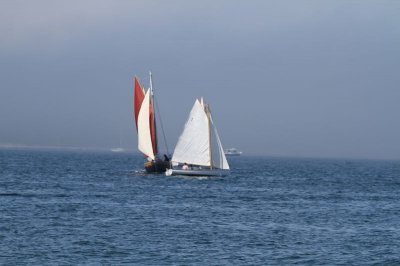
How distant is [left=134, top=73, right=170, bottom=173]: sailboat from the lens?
107 m

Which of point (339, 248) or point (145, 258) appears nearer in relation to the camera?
point (145, 258)

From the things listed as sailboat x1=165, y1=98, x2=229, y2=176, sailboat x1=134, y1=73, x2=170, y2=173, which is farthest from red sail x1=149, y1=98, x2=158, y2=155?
sailboat x1=165, y1=98, x2=229, y2=176

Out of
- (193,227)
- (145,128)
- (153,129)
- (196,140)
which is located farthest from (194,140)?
(193,227)

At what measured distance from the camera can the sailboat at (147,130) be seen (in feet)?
352

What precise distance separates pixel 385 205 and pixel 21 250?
123 ft

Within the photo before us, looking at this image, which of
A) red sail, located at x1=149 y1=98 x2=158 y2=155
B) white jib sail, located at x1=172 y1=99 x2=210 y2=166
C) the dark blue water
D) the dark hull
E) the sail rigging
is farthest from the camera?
the sail rigging

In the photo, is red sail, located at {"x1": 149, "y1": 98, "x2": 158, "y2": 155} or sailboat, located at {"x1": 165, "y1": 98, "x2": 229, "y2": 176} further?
red sail, located at {"x1": 149, "y1": 98, "x2": 158, "y2": 155}

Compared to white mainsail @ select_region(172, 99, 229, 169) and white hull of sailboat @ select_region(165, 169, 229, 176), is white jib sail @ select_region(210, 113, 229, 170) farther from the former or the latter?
white hull of sailboat @ select_region(165, 169, 229, 176)

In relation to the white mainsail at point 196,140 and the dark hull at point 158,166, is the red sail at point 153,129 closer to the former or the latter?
the dark hull at point 158,166

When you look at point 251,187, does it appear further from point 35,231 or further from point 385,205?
point 35,231

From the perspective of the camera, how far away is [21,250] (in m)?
41.2

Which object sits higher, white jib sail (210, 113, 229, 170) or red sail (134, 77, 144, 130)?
red sail (134, 77, 144, 130)

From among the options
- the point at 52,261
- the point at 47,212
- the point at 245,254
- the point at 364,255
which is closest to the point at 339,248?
the point at 364,255

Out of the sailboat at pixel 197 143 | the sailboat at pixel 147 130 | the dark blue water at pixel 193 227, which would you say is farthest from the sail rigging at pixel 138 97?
the dark blue water at pixel 193 227
